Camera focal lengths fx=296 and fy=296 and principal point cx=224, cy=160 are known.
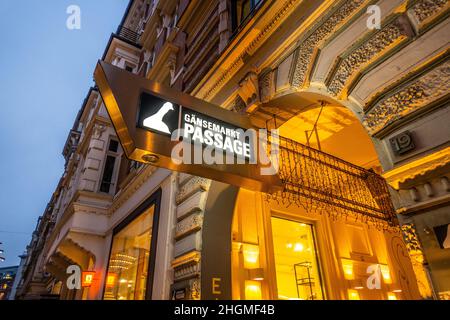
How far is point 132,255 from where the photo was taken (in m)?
9.80

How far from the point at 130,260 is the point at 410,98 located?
9.41 metres

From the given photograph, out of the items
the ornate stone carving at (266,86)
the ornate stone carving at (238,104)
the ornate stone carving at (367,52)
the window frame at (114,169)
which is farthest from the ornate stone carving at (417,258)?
the window frame at (114,169)

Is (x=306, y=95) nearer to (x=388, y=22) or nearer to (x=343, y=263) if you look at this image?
(x=388, y=22)

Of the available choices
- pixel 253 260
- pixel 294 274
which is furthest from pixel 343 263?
pixel 253 260

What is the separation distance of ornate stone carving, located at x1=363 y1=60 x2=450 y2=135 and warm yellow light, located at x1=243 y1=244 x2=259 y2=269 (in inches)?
199

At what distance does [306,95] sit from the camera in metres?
4.55

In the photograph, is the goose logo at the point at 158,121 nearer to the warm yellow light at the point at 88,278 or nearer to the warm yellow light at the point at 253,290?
the warm yellow light at the point at 253,290

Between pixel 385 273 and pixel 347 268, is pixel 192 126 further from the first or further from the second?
pixel 385 273

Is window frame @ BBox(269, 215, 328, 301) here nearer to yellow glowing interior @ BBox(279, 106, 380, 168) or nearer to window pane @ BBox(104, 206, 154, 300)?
yellow glowing interior @ BBox(279, 106, 380, 168)

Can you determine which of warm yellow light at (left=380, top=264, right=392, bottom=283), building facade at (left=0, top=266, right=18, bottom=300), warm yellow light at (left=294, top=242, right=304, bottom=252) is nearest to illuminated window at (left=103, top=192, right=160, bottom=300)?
warm yellow light at (left=294, top=242, right=304, bottom=252)

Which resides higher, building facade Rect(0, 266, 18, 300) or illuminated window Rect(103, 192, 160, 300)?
building facade Rect(0, 266, 18, 300)

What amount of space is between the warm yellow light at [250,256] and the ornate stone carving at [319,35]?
447 centimetres

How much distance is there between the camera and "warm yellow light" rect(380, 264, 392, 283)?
10041mm
